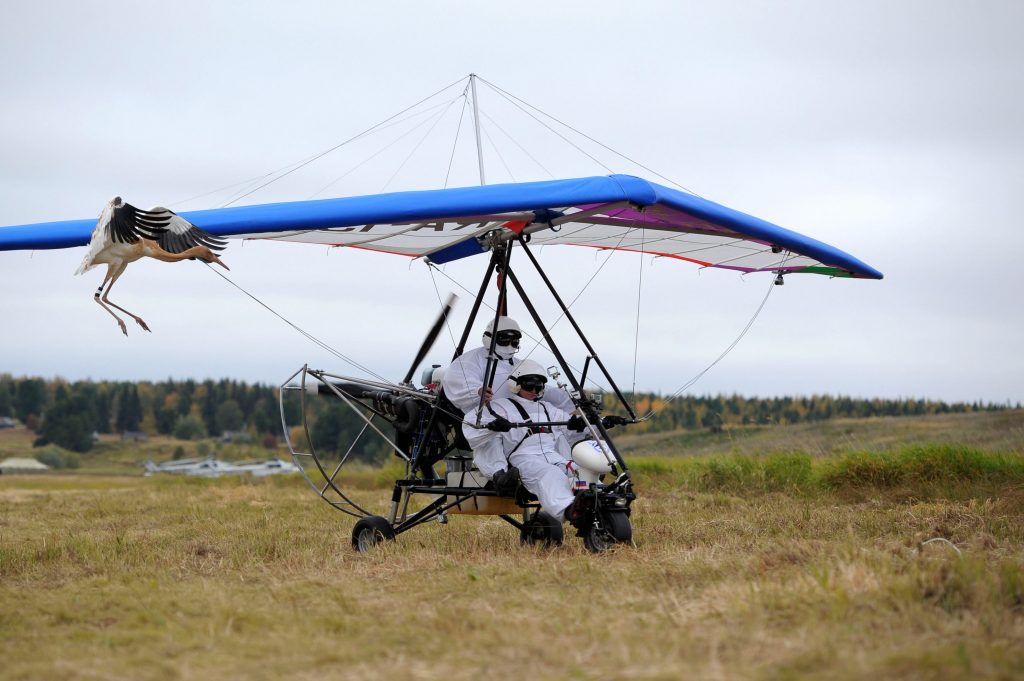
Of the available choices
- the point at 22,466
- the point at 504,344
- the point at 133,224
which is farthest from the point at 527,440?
the point at 22,466

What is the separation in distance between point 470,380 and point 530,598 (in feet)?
10.1

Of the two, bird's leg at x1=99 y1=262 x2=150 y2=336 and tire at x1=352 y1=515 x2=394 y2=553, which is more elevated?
bird's leg at x1=99 y1=262 x2=150 y2=336

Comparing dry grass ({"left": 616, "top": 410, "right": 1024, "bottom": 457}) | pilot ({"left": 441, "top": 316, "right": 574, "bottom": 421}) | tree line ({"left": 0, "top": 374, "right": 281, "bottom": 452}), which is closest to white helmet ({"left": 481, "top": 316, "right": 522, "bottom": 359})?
pilot ({"left": 441, "top": 316, "right": 574, "bottom": 421})

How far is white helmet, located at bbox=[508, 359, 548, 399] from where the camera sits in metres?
9.20

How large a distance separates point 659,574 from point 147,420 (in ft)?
227

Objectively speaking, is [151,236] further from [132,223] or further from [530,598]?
[530,598]

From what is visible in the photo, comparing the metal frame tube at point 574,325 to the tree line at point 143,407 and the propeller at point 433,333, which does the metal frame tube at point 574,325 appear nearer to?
the propeller at point 433,333

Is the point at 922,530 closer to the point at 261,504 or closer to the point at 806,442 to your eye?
the point at 261,504

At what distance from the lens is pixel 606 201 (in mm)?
7676

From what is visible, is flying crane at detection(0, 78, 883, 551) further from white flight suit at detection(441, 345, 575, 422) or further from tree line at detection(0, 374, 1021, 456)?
tree line at detection(0, 374, 1021, 456)

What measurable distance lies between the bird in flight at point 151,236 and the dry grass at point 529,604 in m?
2.25

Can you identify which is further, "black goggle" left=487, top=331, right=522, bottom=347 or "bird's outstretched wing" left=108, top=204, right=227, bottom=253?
"black goggle" left=487, top=331, right=522, bottom=347

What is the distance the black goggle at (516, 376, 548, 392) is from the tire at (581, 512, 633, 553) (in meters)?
1.33

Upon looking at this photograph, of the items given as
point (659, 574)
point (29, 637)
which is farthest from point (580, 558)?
point (29, 637)
